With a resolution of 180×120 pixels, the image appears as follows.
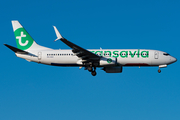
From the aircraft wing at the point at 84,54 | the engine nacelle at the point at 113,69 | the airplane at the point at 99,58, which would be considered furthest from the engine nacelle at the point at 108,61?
the engine nacelle at the point at 113,69

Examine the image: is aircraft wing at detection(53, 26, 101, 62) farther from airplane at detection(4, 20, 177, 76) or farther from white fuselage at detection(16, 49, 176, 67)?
white fuselage at detection(16, 49, 176, 67)

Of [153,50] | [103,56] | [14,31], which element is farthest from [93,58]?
[14,31]

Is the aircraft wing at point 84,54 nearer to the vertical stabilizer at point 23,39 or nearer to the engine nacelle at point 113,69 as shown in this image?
the engine nacelle at point 113,69

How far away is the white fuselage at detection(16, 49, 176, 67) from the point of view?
5694 centimetres

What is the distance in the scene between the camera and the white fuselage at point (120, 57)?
56938mm

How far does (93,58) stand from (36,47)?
465 inches

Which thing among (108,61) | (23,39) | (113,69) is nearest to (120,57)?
(108,61)

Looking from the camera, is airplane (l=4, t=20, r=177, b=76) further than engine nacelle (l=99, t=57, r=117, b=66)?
Yes

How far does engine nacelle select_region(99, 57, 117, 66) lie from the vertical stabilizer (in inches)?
476

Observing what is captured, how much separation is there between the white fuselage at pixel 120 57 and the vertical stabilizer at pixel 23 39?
2677 mm

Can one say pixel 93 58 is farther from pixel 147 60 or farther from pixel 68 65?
pixel 147 60

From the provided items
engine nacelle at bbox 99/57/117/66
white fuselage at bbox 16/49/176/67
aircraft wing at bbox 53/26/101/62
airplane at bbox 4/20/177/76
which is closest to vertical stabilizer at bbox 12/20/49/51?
airplane at bbox 4/20/177/76

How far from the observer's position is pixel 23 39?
204ft

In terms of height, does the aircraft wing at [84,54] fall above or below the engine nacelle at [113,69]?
above
